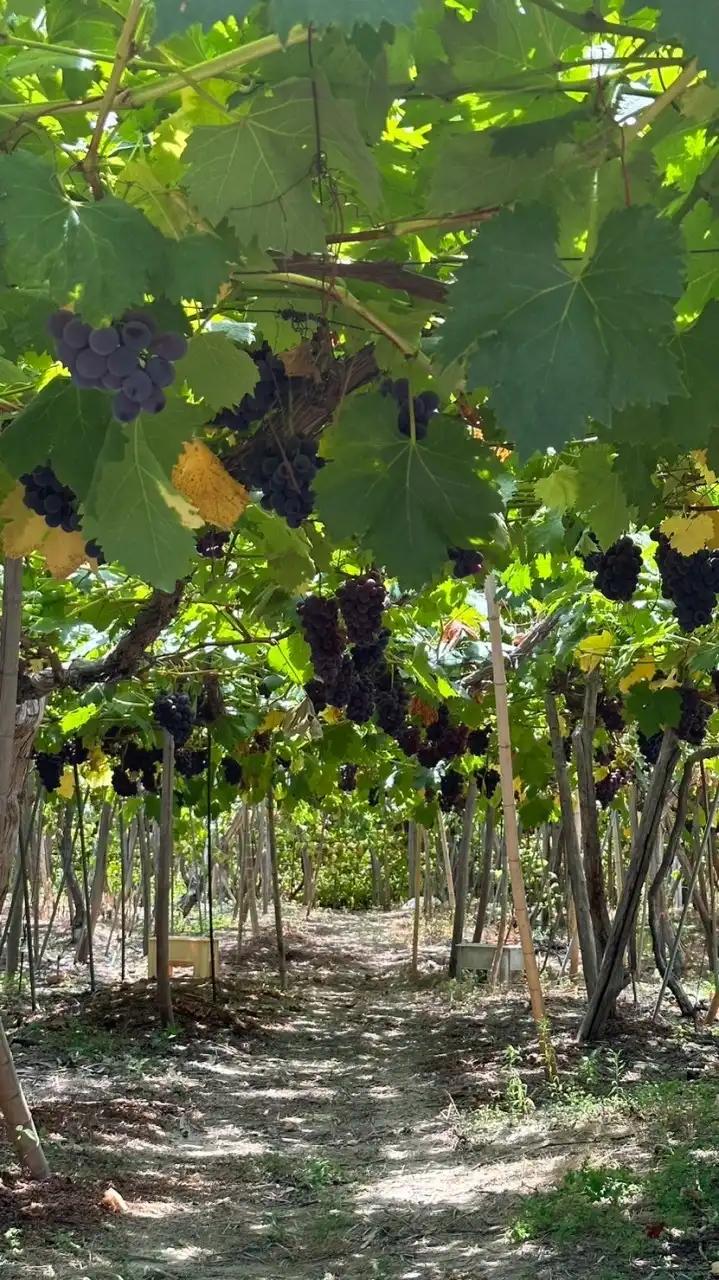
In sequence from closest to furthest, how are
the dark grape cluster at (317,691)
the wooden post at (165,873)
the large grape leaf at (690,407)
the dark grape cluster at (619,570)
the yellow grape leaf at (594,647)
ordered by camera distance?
the large grape leaf at (690,407) < the dark grape cluster at (619,570) < the dark grape cluster at (317,691) < the yellow grape leaf at (594,647) < the wooden post at (165,873)

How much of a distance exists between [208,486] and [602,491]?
0.82 metres

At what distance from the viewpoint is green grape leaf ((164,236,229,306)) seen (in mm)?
1438

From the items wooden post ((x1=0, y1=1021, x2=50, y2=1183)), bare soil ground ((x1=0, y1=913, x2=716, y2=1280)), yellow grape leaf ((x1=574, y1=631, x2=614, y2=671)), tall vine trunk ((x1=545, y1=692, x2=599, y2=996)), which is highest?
yellow grape leaf ((x1=574, y1=631, x2=614, y2=671))

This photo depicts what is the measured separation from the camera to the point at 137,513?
1727 millimetres

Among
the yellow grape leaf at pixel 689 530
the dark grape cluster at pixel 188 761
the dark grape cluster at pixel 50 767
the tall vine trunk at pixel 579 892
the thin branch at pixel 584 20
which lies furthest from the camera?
the dark grape cluster at pixel 188 761

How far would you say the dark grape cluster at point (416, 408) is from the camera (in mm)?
1929

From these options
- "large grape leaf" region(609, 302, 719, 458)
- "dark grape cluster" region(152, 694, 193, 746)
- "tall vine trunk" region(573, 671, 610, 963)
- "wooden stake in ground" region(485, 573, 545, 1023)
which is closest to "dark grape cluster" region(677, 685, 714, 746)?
"tall vine trunk" region(573, 671, 610, 963)

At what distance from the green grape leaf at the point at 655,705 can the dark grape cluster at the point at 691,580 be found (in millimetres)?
3118

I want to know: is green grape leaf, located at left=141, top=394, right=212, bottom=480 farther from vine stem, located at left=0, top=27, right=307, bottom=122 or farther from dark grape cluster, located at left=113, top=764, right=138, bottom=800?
dark grape cluster, located at left=113, top=764, right=138, bottom=800

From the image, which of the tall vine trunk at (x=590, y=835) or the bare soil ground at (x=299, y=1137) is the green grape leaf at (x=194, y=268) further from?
the tall vine trunk at (x=590, y=835)

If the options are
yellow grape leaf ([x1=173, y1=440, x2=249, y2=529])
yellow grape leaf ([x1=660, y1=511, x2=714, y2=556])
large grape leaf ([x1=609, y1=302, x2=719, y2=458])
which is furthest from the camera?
yellow grape leaf ([x1=660, y1=511, x2=714, y2=556])

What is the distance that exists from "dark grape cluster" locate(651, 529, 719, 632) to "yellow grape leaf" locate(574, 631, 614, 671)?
2748mm

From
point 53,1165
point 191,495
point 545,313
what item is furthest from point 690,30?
point 53,1165

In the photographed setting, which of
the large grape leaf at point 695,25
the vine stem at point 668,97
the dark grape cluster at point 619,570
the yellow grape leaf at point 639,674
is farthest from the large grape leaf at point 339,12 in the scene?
the yellow grape leaf at point 639,674
